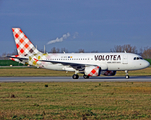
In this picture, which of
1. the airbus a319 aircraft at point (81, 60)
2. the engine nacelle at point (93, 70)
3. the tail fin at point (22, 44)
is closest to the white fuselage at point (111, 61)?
the airbus a319 aircraft at point (81, 60)

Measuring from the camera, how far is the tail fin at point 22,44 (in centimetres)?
4309

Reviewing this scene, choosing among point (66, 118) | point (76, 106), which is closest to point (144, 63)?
point (76, 106)

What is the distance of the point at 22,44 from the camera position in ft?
142

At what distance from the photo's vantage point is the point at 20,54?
43.2 m

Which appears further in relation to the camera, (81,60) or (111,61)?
(81,60)

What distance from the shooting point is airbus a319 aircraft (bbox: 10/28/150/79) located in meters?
38.2

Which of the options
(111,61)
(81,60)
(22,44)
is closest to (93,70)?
(111,61)

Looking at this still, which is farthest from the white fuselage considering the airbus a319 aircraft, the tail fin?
the tail fin

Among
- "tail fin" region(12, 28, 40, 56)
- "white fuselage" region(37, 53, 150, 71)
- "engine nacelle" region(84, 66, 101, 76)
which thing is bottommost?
"engine nacelle" region(84, 66, 101, 76)

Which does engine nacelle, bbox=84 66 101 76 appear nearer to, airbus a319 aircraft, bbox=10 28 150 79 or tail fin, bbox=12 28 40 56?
airbus a319 aircraft, bbox=10 28 150 79

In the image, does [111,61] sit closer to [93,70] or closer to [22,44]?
[93,70]

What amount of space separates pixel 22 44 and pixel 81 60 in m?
10.4

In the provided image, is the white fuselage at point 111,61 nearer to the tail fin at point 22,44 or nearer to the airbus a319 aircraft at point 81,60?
the airbus a319 aircraft at point 81,60

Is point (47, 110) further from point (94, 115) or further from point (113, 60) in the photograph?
point (113, 60)
